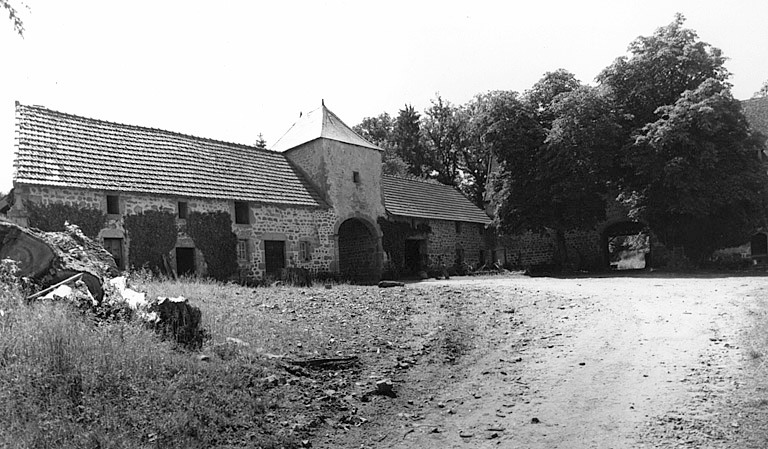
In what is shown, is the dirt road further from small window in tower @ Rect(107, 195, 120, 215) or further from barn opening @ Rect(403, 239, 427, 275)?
barn opening @ Rect(403, 239, 427, 275)

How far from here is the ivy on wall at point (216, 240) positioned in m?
19.2

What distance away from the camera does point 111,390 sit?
586 cm

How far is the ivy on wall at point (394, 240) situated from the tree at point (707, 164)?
1087cm

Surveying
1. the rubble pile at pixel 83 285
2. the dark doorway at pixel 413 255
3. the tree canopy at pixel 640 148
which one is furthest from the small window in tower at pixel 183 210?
the tree canopy at pixel 640 148

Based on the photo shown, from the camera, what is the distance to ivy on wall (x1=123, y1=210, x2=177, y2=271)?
17.5 metres

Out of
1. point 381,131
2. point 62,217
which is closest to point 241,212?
point 62,217

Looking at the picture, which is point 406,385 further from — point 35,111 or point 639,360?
point 35,111

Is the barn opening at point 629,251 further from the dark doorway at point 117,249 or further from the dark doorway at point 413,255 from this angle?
the dark doorway at point 117,249

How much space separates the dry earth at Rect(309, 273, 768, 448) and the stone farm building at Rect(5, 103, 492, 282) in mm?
10550

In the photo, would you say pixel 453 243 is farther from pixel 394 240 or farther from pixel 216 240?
pixel 216 240

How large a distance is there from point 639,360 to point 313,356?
467 cm

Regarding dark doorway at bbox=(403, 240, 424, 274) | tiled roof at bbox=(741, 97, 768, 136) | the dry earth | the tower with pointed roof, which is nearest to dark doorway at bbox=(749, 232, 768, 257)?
tiled roof at bbox=(741, 97, 768, 136)

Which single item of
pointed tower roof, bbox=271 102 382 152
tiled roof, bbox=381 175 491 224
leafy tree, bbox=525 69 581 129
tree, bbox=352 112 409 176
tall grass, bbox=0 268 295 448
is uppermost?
tree, bbox=352 112 409 176

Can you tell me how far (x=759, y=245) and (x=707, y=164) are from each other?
32.9ft
